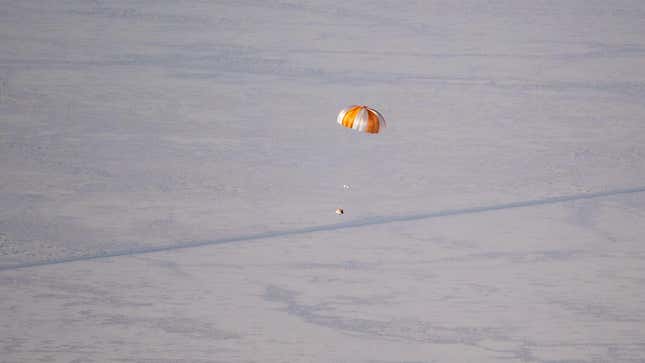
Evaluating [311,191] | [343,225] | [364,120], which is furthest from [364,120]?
[343,225]

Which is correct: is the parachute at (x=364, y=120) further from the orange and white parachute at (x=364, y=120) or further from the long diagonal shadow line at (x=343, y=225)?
the long diagonal shadow line at (x=343, y=225)

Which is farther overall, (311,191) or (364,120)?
(364,120)

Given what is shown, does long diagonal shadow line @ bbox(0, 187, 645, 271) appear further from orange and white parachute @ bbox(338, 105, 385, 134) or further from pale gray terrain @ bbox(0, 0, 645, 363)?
orange and white parachute @ bbox(338, 105, 385, 134)

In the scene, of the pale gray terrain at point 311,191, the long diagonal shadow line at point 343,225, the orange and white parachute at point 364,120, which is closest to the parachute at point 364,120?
the orange and white parachute at point 364,120

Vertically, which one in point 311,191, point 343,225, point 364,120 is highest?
point 364,120

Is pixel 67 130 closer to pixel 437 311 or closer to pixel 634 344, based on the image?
pixel 437 311

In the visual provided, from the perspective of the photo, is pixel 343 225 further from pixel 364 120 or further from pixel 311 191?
pixel 364 120
